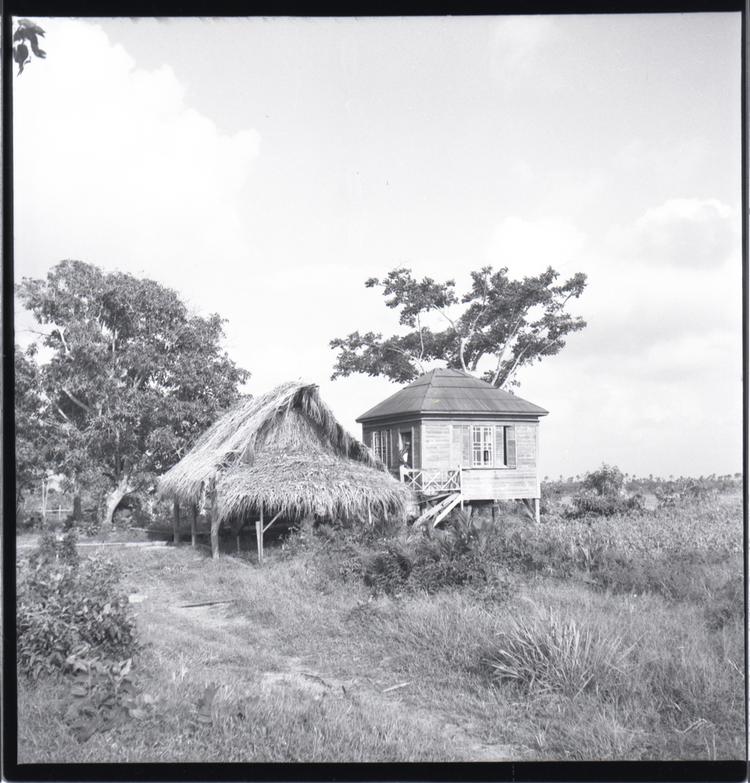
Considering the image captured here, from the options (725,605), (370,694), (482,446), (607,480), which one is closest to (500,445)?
(482,446)

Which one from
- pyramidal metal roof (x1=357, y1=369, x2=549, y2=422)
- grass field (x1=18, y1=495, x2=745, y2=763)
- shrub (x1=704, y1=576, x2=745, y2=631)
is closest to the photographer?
grass field (x1=18, y1=495, x2=745, y2=763)

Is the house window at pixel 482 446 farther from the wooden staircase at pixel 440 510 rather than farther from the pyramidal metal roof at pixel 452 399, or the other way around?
the wooden staircase at pixel 440 510

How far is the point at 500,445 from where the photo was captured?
20.0 metres

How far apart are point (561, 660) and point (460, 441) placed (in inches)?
536

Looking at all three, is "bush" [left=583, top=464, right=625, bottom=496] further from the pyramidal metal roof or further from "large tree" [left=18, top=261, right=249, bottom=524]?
"large tree" [left=18, top=261, right=249, bottom=524]

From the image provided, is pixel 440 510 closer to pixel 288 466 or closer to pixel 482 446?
pixel 482 446

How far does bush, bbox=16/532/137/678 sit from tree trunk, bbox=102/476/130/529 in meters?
15.3

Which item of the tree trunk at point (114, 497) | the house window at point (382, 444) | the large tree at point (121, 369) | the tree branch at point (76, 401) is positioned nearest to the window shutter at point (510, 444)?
the house window at point (382, 444)

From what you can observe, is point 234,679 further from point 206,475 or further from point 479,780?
point 206,475

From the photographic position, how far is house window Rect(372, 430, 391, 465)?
20.8m

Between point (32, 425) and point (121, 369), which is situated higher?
point (121, 369)

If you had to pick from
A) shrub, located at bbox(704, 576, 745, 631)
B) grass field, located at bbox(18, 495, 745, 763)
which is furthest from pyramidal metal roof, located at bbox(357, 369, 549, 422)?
shrub, located at bbox(704, 576, 745, 631)

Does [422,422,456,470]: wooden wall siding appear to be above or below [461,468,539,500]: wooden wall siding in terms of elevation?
above

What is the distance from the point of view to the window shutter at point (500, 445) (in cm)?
1995
